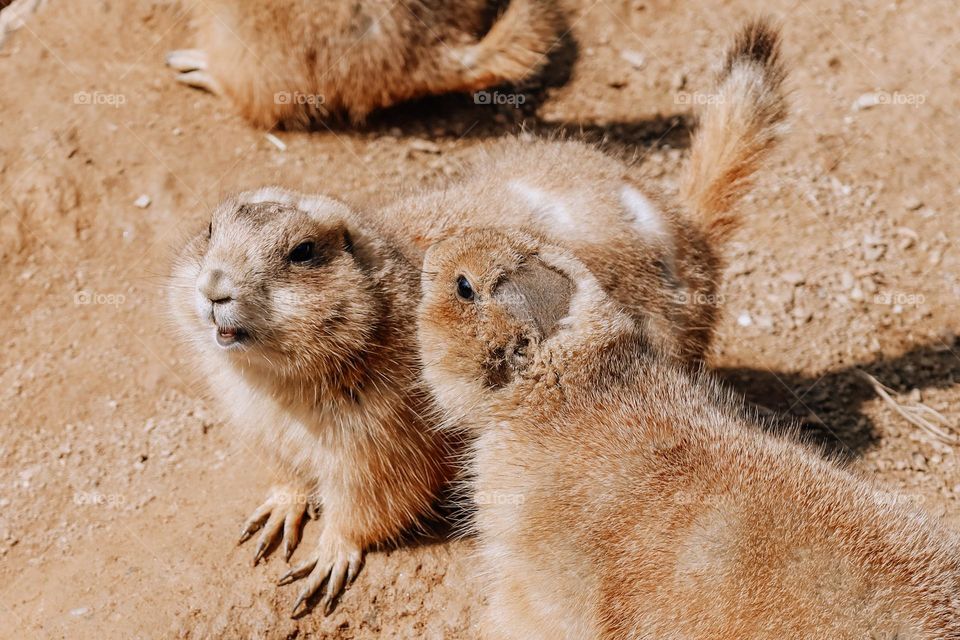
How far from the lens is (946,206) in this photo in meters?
6.68

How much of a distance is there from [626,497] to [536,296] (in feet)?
2.96

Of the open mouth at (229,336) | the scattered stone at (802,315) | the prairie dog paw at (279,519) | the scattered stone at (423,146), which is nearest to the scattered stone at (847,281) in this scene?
the scattered stone at (802,315)

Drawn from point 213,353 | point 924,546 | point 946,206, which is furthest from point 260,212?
point 946,206

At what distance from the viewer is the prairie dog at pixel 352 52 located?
21.9 ft

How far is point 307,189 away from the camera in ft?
17.9

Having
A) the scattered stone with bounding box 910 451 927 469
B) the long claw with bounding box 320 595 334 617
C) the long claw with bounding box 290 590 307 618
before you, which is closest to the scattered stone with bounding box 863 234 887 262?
the scattered stone with bounding box 910 451 927 469

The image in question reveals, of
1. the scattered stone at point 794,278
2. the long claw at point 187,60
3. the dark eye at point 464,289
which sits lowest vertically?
the scattered stone at point 794,278

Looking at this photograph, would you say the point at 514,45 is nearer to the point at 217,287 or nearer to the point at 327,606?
the point at 217,287

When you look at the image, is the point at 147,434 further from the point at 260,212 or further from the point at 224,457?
the point at 260,212

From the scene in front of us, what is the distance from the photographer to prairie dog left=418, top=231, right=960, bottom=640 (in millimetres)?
3281

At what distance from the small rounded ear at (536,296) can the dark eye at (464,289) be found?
11cm

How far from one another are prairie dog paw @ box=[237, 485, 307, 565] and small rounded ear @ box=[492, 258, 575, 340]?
1.97 m

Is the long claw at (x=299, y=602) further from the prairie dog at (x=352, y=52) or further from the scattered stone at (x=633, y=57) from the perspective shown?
the scattered stone at (x=633, y=57)

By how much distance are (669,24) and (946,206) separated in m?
2.83
